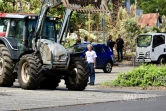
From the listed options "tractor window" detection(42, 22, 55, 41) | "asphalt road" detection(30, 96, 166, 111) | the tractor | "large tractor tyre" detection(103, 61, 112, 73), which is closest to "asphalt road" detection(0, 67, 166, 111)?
"asphalt road" detection(30, 96, 166, 111)

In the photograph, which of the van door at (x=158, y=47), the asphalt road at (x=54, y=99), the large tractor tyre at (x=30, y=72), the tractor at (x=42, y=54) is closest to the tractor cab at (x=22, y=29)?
the tractor at (x=42, y=54)

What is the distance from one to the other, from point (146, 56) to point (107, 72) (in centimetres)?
859

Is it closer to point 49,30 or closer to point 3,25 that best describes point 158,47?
point 49,30

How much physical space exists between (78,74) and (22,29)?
327cm

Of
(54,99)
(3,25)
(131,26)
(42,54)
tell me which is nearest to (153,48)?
(131,26)

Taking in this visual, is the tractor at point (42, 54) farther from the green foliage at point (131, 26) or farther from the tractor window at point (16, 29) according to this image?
the green foliage at point (131, 26)

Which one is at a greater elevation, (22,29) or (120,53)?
(22,29)

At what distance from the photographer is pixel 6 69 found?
2119 centimetres

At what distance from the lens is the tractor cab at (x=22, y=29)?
854 inches

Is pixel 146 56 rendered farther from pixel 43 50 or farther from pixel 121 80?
pixel 43 50

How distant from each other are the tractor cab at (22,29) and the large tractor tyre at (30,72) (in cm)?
120

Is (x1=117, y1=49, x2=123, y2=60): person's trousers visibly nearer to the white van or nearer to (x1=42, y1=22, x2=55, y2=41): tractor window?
the white van

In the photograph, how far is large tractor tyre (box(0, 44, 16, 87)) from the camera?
21.2 m

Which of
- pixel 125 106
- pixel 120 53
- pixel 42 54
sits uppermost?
pixel 42 54
